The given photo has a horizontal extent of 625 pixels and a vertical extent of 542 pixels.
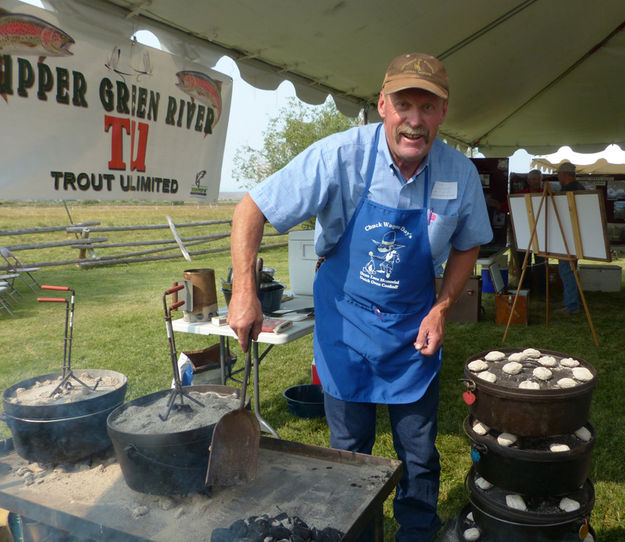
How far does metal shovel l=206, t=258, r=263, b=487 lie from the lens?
144 centimetres

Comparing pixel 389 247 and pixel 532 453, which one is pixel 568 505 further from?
pixel 389 247

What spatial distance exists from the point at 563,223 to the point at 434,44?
2.31 m

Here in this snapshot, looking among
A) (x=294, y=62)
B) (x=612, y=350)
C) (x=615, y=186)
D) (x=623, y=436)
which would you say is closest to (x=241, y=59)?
(x=294, y=62)

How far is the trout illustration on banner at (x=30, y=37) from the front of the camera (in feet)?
6.79

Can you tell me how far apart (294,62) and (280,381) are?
8.22 ft

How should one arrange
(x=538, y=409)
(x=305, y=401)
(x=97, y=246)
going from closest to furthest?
1. (x=538, y=409)
2. (x=305, y=401)
3. (x=97, y=246)

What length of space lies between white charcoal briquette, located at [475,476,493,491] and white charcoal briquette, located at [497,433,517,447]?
9.2 inches

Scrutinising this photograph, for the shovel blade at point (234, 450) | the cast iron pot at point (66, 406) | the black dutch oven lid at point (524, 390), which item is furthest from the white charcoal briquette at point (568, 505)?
the cast iron pot at point (66, 406)

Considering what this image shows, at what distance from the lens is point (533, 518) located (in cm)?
182

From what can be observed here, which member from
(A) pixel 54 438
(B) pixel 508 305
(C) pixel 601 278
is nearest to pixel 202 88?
(A) pixel 54 438

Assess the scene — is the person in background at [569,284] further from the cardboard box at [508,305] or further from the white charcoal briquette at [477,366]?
the white charcoal briquette at [477,366]

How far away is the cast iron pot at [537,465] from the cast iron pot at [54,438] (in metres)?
1.44

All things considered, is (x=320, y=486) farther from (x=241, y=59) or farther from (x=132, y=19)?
(x=241, y=59)

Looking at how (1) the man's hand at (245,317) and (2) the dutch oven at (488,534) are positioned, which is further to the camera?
(2) the dutch oven at (488,534)
